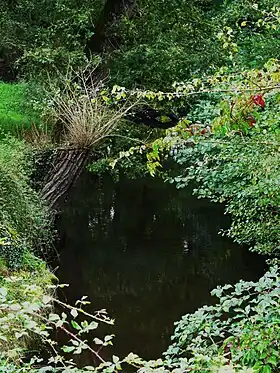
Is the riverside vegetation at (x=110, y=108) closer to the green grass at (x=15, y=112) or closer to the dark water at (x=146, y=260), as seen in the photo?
the green grass at (x=15, y=112)

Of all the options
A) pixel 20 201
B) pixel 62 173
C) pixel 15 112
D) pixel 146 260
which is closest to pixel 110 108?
pixel 62 173

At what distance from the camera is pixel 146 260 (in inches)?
390

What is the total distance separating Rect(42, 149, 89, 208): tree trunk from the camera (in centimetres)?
868

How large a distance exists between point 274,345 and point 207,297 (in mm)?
5332

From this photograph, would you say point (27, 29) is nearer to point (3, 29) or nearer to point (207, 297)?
point (3, 29)

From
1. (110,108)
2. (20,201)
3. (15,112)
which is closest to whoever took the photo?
(20,201)

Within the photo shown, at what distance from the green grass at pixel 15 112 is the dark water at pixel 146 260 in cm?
203

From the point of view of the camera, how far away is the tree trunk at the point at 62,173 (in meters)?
8.68

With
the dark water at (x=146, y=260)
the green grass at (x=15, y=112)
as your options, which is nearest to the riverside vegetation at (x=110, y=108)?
the green grass at (x=15, y=112)

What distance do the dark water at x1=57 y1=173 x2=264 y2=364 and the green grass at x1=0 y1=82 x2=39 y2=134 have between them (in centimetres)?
203

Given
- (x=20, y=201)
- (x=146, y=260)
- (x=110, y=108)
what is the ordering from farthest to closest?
(x=146, y=260), (x=110, y=108), (x=20, y=201)

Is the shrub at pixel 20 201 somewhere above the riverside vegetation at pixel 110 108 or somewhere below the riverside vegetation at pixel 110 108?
below

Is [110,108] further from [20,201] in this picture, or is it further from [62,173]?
[20,201]

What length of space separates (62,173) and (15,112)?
1246mm
